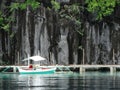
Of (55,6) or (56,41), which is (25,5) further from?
(56,41)

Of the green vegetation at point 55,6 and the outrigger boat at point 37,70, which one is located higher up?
the green vegetation at point 55,6

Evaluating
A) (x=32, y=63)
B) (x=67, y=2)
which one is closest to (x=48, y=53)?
(x=32, y=63)

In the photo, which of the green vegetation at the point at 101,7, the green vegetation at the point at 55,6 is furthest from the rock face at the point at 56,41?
the green vegetation at the point at 101,7

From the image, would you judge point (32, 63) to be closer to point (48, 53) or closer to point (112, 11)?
point (48, 53)

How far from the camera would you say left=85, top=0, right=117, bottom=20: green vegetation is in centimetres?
12912

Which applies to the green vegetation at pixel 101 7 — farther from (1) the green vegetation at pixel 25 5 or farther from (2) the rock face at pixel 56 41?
(1) the green vegetation at pixel 25 5

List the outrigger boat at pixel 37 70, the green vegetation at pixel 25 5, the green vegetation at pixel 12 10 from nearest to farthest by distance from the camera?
the outrigger boat at pixel 37 70 → the green vegetation at pixel 25 5 → the green vegetation at pixel 12 10

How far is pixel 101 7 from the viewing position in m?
130

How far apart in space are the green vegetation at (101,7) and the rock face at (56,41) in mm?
2362

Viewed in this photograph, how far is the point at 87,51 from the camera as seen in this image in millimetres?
129125

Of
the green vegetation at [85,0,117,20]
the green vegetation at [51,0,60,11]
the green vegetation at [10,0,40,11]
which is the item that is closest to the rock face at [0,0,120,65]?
the green vegetation at [10,0,40,11]

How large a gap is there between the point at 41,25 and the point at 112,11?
1375 cm

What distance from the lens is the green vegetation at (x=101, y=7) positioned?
424 feet

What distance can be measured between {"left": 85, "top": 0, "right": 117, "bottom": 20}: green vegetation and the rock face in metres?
2.36
